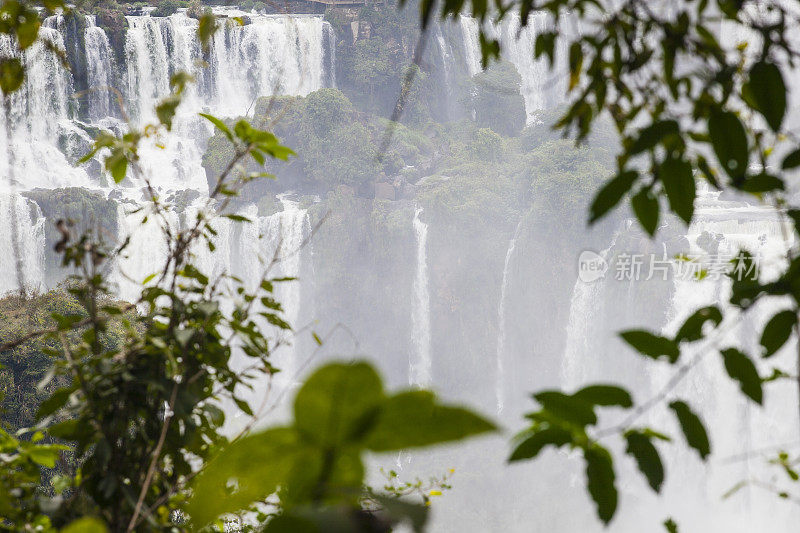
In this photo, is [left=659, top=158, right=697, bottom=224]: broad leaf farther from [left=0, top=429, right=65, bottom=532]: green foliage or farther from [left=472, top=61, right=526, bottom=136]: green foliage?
[left=472, top=61, right=526, bottom=136]: green foliage

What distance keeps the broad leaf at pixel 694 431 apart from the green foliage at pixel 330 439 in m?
0.21

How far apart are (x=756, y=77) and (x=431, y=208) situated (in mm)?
9276

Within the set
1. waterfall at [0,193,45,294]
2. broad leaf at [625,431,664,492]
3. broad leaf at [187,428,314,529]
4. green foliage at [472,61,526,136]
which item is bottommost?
waterfall at [0,193,45,294]

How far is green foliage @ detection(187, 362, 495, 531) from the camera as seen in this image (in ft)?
0.32

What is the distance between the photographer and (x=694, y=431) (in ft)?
0.90

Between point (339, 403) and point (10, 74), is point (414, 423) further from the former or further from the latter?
point (10, 74)

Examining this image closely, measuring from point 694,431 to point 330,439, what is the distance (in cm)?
22

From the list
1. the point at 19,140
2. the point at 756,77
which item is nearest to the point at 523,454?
the point at 756,77

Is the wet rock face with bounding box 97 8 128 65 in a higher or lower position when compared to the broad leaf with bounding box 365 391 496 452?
higher

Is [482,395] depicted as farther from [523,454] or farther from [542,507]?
[523,454]

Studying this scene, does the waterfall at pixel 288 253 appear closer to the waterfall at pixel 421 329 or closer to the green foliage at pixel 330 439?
the waterfall at pixel 421 329

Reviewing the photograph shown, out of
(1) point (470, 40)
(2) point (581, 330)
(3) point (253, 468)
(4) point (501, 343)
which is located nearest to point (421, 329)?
(4) point (501, 343)

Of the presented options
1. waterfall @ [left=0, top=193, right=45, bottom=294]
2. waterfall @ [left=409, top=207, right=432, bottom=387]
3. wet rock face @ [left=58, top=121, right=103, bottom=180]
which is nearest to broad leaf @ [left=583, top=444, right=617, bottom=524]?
waterfall @ [left=0, top=193, right=45, bottom=294]

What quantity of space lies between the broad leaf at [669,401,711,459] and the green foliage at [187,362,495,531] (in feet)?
0.69
